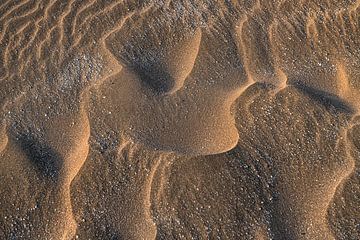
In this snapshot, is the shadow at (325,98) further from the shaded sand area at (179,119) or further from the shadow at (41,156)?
Answer: the shadow at (41,156)

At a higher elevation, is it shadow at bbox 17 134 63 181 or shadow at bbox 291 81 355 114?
shadow at bbox 17 134 63 181

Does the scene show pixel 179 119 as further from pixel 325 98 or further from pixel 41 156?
pixel 325 98

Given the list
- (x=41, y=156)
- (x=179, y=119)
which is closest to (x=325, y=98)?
(x=179, y=119)

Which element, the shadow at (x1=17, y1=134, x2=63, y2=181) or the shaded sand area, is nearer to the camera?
the shaded sand area

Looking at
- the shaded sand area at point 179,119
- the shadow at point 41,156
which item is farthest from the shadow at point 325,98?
the shadow at point 41,156

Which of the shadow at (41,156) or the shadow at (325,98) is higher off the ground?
the shadow at (41,156)

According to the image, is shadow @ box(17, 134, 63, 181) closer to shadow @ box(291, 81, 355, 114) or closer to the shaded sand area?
the shaded sand area

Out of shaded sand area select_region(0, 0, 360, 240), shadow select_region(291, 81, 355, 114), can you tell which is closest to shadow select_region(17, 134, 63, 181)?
shaded sand area select_region(0, 0, 360, 240)

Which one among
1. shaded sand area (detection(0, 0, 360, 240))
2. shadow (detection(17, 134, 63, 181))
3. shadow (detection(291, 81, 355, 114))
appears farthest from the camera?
shadow (detection(291, 81, 355, 114))

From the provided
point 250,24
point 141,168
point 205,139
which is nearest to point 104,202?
point 141,168
